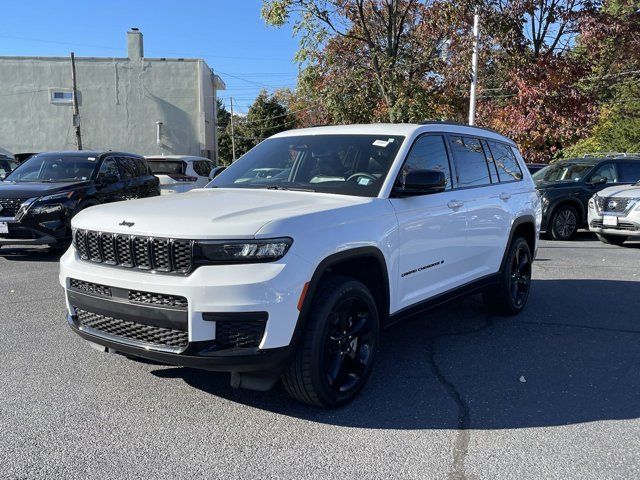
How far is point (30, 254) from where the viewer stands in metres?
9.35

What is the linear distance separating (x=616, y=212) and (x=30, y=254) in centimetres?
1068

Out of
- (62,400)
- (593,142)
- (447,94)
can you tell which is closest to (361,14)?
(447,94)

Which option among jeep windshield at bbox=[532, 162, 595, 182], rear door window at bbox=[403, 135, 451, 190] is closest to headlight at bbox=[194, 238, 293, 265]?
rear door window at bbox=[403, 135, 451, 190]

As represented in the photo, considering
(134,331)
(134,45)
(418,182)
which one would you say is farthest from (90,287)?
(134,45)

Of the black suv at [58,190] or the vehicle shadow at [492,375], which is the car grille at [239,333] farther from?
the black suv at [58,190]

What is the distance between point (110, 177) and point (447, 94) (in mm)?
12135

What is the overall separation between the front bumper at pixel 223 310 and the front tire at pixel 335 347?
20 cm

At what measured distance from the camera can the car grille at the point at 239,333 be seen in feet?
10.1

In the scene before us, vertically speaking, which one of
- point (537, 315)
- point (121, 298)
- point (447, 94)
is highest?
point (447, 94)

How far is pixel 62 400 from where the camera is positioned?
3668mm

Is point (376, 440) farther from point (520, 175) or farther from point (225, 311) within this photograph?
point (520, 175)

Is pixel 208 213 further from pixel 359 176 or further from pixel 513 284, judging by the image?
pixel 513 284

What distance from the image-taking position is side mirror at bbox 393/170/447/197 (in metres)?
3.95

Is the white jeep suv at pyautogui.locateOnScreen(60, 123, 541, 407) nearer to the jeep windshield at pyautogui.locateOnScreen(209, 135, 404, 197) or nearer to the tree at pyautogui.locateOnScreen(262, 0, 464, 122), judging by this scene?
the jeep windshield at pyautogui.locateOnScreen(209, 135, 404, 197)
